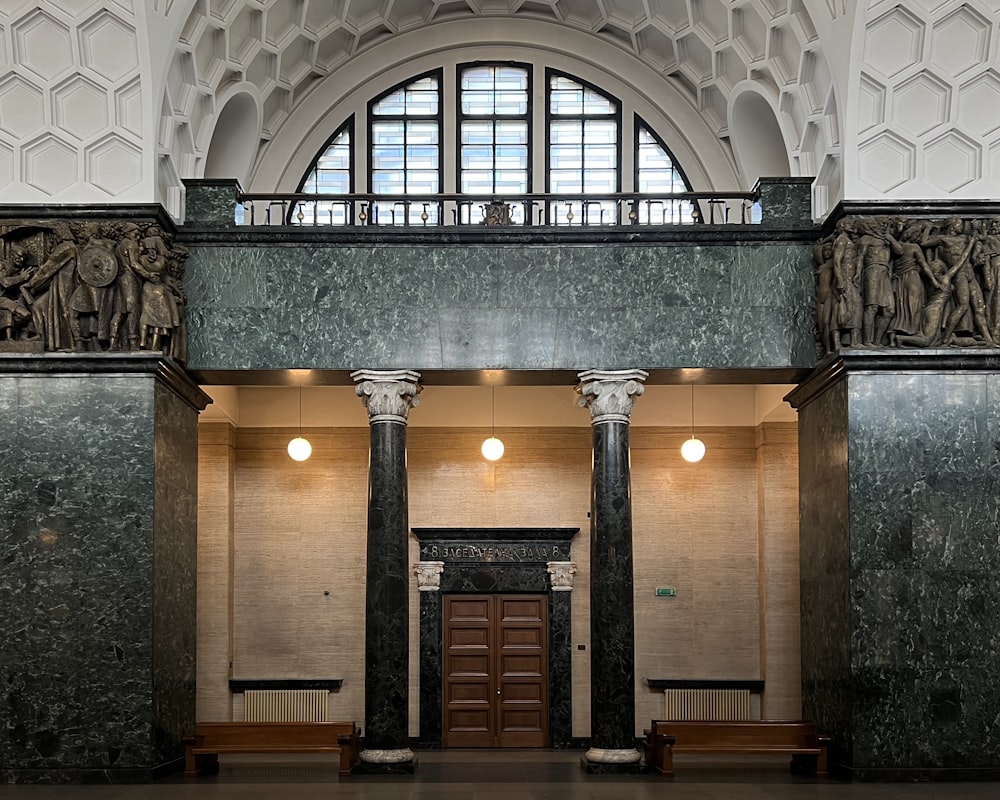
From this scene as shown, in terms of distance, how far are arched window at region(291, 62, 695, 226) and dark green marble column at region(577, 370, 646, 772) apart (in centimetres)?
494

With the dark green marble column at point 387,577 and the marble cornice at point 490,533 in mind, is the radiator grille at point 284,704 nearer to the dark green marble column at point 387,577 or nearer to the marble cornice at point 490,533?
the marble cornice at point 490,533

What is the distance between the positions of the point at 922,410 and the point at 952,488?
968mm

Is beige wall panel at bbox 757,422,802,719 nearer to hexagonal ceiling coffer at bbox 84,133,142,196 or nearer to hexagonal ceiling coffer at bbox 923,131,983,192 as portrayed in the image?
hexagonal ceiling coffer at bbox 923,131,983,192

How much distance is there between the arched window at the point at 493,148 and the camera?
2125 centimetres

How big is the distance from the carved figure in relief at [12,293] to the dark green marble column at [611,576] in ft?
22.3

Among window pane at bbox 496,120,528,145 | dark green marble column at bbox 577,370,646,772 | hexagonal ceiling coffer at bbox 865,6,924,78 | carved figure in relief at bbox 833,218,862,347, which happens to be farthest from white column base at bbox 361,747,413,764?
hexagonal ceiling coffer at bbox 865,6,924,78

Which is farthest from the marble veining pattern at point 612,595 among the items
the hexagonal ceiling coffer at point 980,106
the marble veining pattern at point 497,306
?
the hexagonal ceiling coffer at point 980,106

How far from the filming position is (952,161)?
16531 mm

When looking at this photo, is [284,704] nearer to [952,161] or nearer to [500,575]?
[500,575]

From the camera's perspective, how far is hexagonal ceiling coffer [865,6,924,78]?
1630 cm

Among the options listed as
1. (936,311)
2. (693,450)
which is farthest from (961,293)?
(693,450)

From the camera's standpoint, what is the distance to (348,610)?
21219 millimetres

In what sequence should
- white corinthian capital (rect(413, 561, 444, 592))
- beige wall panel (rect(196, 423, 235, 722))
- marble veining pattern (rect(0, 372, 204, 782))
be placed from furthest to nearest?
white corinthian capital (rect(413, 561, 444, 592))
beige wall panel (rect(196, 423, 235, 722))
marble veining pattern (rect(0, 372, 204, 782))

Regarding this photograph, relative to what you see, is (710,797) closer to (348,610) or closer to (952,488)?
(952,488)
